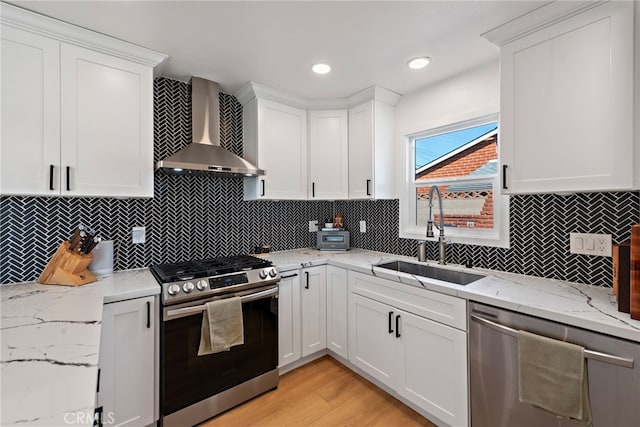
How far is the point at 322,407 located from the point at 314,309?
730mm

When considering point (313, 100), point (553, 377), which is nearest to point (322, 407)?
point (553, 377)

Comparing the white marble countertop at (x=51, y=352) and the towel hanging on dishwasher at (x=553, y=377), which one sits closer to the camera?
the white marble countertop at (x=51, y=352)

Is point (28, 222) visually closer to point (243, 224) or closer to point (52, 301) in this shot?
point (52, 301)

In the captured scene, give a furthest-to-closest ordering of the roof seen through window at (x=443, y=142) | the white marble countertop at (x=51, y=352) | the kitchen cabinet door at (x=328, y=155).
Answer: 1. the kitchen cabinet door at (x=328, y=155)
2. the roof seen through window at (x=443, y=142)
3. the white marble countertop at (x=51, y=352)

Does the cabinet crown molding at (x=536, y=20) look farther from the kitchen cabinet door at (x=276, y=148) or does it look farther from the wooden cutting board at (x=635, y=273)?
the kitchen cabinet door at (x=276, y=148)

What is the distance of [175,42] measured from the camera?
182cm

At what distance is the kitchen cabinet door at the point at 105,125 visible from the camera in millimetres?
1688

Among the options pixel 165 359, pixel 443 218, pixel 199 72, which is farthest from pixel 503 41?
pixel 165 359

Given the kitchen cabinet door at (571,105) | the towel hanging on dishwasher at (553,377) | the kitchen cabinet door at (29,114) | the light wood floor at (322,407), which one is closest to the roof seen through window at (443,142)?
the kitchen cabinet door at (571,105)

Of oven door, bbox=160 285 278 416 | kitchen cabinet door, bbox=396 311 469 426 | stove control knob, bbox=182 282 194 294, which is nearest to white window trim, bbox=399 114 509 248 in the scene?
kitchen cabinet door, bbox=396 311 469 426

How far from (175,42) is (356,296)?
222 cm

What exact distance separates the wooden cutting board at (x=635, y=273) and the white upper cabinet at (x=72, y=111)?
2.63 meters

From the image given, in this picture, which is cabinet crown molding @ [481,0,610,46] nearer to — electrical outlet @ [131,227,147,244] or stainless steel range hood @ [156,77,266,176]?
stainless steel range hood @ [156,77,266,176]

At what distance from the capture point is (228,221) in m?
Result: 2.64
